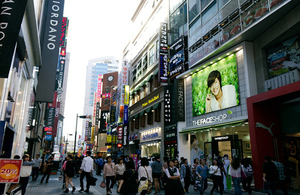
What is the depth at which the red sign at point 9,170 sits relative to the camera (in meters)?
6.81

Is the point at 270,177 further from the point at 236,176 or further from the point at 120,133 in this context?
the point at 120,133

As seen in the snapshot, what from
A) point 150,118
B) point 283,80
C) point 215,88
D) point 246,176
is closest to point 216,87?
point 215,88

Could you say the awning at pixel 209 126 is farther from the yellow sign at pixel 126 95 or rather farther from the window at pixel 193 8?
the yellow sign at pixel 126 95

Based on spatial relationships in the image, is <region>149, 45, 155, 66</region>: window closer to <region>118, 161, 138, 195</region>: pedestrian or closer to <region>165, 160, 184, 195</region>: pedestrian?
<region>118, 161, 138, 195</region>: pedestrian

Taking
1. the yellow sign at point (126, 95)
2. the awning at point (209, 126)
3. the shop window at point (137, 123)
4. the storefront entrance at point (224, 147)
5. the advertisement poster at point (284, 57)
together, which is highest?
the yellow sign at point (126, 95)

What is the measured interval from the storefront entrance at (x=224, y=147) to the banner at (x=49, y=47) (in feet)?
38.8

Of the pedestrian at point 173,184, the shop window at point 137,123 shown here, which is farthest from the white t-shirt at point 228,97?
the shop window at point 137,123

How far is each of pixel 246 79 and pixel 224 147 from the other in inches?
195

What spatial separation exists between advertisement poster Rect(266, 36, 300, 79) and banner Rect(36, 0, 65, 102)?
1334 cm

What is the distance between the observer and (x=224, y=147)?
16.7 meters

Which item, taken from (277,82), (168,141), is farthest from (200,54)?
(168,141)

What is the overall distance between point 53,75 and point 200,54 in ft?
35.4

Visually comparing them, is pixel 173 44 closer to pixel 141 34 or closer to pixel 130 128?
pixel 141 34

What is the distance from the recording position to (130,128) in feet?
127
